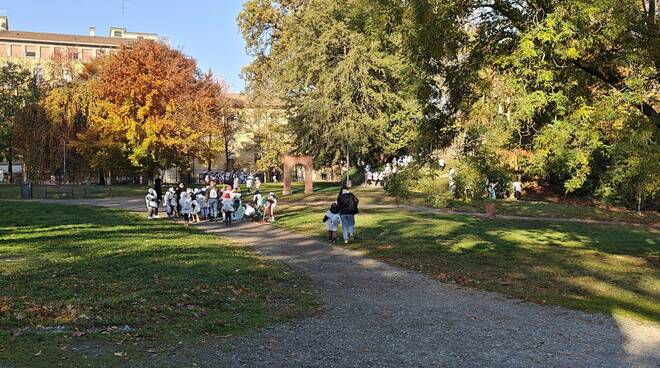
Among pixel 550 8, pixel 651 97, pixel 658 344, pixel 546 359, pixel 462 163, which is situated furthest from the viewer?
pixel 651 97

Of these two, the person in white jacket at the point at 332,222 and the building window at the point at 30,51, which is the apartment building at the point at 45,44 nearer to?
the building window at the point at 30,51

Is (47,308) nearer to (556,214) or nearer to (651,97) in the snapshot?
(651,97)

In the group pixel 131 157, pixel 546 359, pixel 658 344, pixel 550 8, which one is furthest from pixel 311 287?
pixel 131 157

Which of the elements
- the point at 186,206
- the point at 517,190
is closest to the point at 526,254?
the point at 186,206

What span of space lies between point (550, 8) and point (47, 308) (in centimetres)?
1084

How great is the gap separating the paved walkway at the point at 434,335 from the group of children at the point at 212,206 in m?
11.6

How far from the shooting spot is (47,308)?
7.77 metres

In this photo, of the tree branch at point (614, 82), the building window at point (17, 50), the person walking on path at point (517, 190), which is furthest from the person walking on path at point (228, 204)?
the building window at point (17, 50)

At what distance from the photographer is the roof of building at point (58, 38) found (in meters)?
88.9

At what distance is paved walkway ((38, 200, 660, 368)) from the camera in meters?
6.30

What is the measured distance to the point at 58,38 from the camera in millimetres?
93125

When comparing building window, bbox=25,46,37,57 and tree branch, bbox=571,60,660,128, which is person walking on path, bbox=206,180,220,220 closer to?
tree branch, bbox=571,60,660,128

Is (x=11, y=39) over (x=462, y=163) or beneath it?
over

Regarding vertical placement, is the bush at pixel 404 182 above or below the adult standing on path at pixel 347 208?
above
